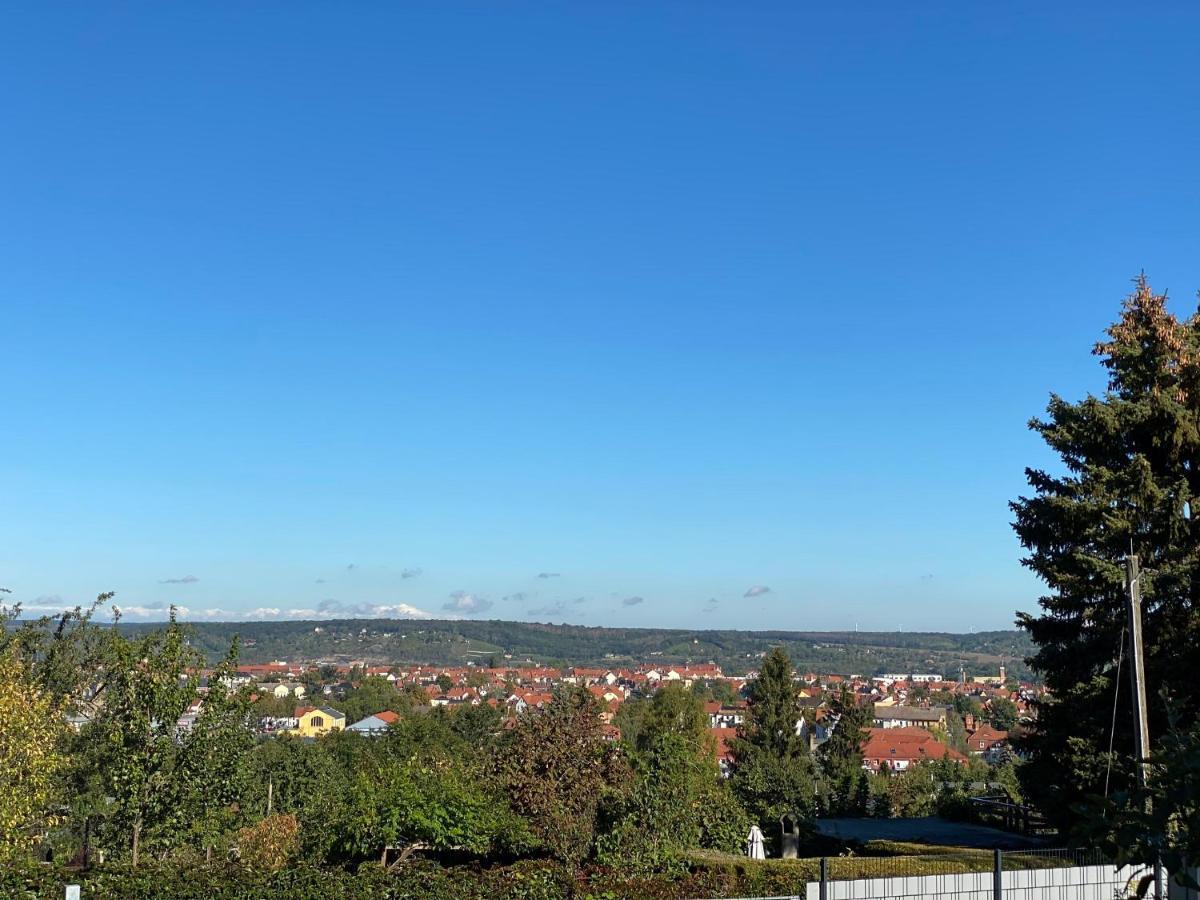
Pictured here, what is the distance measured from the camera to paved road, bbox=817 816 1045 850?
22969 mm

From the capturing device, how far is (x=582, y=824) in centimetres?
1756

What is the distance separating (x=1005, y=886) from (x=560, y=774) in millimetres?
8368

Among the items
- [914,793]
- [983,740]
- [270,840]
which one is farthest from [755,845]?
[983,740]

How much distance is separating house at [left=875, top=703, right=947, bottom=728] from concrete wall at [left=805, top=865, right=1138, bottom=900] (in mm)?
141796

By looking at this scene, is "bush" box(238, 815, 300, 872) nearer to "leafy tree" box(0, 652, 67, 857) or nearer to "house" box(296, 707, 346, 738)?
"leafy tree" box(0, 652, 67, 857)

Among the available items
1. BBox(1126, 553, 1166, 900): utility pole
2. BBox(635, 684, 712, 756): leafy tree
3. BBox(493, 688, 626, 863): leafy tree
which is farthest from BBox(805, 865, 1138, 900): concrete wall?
BBox(635, 684, 712, 756): leafy tree

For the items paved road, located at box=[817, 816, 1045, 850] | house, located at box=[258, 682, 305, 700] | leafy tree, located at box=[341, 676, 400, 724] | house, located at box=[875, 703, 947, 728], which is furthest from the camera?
house, located at box=[258, 682, 305, 700]

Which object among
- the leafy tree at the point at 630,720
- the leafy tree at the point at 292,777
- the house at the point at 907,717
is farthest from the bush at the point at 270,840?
the house at the point at 907,717

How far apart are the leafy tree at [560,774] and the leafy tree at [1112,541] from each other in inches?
367

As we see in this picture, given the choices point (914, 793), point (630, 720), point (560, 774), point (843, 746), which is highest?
point (560, 774)

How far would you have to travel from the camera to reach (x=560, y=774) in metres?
18.4

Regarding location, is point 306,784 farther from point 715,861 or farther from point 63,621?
point 715,861

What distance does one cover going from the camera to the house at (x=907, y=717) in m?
150

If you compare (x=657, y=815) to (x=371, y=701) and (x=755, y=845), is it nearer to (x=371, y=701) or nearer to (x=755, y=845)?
(x=755, y=845)
